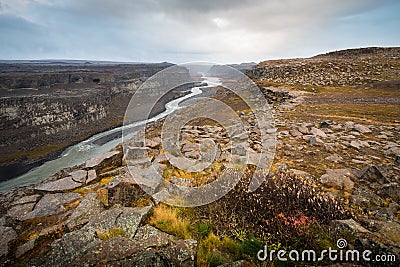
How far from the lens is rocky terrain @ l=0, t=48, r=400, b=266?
3.55m

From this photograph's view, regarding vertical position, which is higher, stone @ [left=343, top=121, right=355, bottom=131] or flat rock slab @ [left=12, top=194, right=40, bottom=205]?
stone @ [left=343, top=121, right=355, bottom=131]

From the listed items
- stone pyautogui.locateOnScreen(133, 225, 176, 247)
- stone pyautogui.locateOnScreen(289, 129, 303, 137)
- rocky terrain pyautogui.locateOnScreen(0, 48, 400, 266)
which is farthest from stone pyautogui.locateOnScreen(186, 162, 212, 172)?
stone pyautogui.locateOnScreen(289, 129, 303, 137)

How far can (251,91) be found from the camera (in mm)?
24422

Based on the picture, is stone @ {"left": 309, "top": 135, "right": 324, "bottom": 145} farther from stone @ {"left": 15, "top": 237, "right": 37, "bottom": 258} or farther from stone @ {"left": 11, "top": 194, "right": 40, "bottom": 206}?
stone @ {"left": 11, "top": 194, "right": 40, "bottom": 206}

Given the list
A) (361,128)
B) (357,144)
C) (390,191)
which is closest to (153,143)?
(390,191)

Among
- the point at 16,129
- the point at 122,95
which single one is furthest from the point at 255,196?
the point at 122,95

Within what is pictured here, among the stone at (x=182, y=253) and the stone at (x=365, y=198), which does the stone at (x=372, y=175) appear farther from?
the stone at (x=182, y=253)

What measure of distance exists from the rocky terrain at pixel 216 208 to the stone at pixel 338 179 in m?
0.04

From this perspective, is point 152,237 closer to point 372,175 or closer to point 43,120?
point 372,175

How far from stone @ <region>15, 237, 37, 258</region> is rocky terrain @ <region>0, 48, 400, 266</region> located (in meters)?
0.02

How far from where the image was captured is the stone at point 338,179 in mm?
5800

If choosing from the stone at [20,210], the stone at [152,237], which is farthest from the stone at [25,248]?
the stone at [152,237]

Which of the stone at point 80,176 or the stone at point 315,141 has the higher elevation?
the stone at point 315,141

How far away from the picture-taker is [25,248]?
4.27 metres
